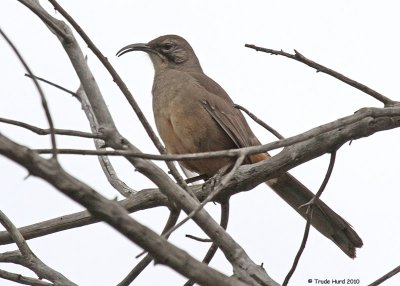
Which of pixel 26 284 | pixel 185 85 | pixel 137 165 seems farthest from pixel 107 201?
pixel 185 85

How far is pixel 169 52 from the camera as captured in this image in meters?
7.39

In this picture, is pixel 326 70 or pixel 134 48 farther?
pixel 134 48

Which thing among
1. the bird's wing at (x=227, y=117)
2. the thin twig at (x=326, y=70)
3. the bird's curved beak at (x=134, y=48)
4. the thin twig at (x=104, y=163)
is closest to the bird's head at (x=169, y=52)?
the bird's curved beak at (x=134, y=48)

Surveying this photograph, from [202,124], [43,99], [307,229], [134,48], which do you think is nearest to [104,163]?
[202,124]

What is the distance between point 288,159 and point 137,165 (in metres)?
1.30

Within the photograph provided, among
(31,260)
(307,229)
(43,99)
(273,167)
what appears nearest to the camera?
(43,99)

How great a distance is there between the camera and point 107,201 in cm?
232

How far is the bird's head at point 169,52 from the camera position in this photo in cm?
725

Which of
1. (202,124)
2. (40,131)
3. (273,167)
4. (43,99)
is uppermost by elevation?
(202,124)

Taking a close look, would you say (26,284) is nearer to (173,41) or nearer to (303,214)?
(303,214)

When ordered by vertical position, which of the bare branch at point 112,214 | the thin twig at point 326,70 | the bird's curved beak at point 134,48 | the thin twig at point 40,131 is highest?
the bird's curved beak at point 134,48

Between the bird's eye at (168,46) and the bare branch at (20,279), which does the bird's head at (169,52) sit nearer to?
the bird's eye at (168,46)

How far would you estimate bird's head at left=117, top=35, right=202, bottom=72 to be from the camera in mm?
7254

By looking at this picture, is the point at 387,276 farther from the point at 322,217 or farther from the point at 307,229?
the point at 322,217
